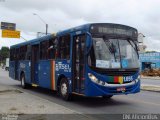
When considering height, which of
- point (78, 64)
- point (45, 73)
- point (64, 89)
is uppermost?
point (78, 64)

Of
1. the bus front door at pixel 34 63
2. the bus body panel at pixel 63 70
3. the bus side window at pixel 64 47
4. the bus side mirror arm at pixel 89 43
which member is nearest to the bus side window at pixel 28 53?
the bus front door at pixel 34 63

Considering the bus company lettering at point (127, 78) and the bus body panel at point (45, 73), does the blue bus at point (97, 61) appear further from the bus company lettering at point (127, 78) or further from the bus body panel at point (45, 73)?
the bus body panel at point (45, 73)

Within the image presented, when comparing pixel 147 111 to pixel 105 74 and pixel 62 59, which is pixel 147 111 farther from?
pixel 62 59

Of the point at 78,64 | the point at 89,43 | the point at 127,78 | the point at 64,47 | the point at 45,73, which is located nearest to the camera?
the point at 89,43

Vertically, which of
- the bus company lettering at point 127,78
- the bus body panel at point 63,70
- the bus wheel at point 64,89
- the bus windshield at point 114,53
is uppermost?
the bus windshield at point 114,53

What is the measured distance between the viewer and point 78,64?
1395 cm

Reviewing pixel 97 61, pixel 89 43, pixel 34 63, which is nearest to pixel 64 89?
pixel 97 61

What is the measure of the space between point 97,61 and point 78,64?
1150 mm

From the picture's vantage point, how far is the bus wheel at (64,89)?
14933 millimetres

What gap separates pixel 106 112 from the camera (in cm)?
1202

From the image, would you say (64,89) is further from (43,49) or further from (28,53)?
(28,53)

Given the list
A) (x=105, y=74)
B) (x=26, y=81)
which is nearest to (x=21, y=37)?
(x=26, y=81)

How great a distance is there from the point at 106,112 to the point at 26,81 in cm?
1070

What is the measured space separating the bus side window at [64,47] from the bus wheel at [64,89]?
1.06 metres
